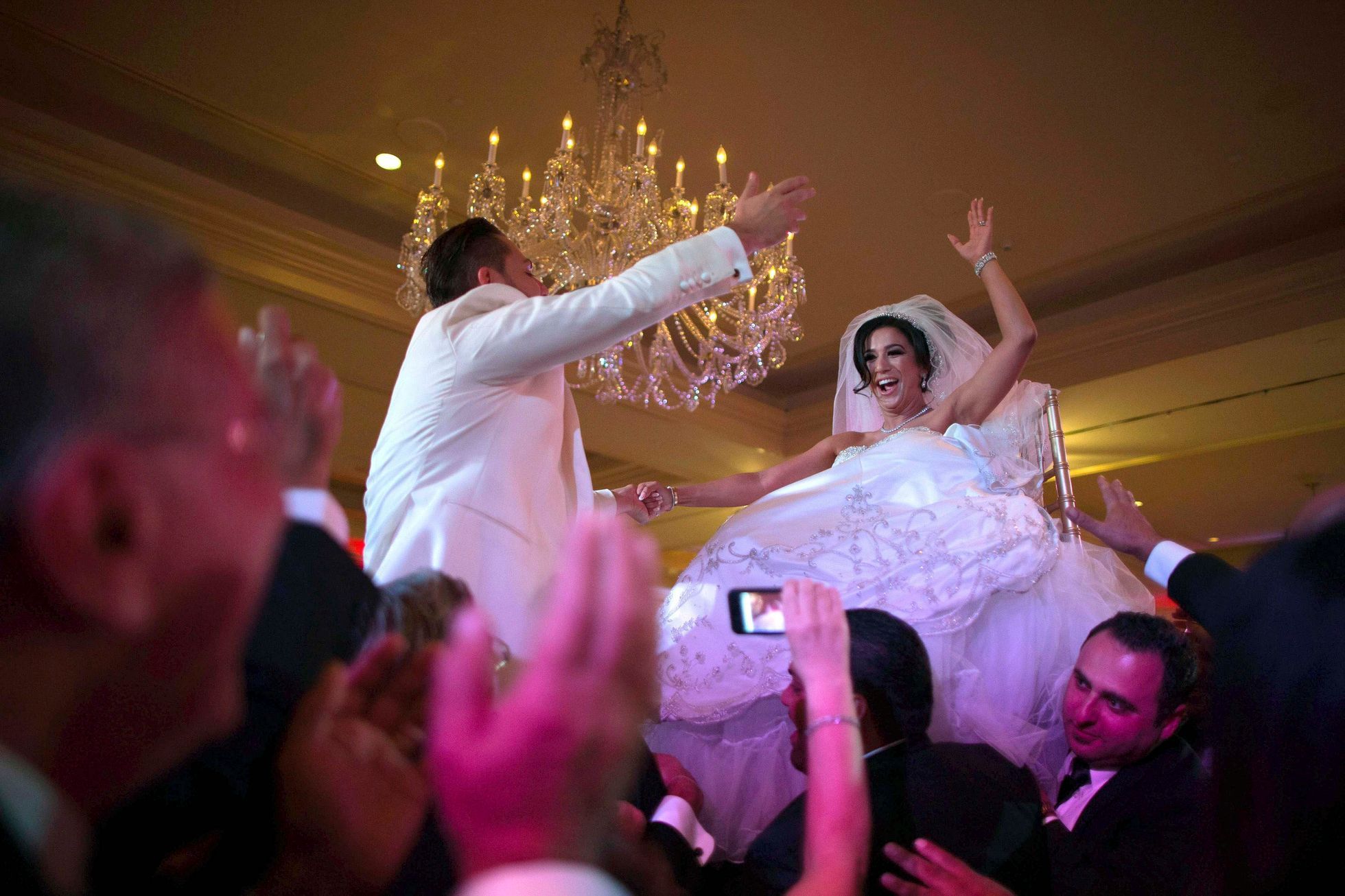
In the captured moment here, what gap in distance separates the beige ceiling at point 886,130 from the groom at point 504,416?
2780mm

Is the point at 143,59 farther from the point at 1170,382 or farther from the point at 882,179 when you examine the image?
the point at 1170,382

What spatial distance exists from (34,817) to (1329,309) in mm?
6737

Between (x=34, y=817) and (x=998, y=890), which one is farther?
(x=998, y=890)

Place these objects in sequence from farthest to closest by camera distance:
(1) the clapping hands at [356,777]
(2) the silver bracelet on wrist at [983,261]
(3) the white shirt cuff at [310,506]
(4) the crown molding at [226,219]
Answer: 1. (4) the crown molding at [226,219]
2. (2) the silver bracelet on wrist at [983,261]
3. (3) the white shirt cuff at [310,506]
4. (1) the clapping hands at [356,777]

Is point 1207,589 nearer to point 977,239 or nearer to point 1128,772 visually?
point 1128,772

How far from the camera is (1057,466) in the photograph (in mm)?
2682

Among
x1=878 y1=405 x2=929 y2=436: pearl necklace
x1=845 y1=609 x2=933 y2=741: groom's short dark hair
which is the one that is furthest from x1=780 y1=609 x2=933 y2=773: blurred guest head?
x1=878 y1=405 x2=929 y2=436: pearl necklace

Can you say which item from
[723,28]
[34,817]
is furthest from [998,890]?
[723,28]

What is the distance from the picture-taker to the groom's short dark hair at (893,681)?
1.48 meters

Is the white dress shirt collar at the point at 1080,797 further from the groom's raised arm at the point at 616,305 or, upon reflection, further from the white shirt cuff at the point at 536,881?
the white shirt cuff at the point at 536,881

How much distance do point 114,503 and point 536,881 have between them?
0.86 feet

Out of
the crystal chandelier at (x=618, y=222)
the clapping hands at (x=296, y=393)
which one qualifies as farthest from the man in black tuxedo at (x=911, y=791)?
the crystal chandelier at (x=618, y=222)

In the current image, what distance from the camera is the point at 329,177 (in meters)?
5.04

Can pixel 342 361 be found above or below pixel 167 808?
above
